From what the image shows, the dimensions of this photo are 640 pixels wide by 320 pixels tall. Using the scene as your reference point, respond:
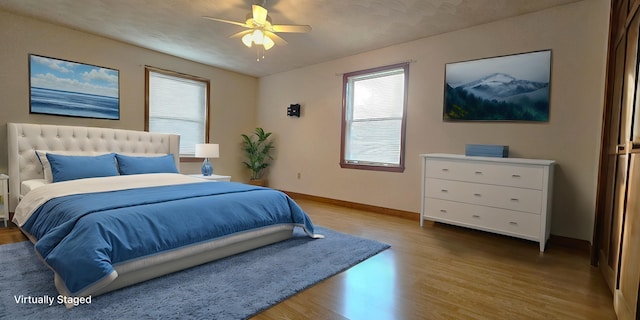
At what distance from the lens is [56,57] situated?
13.0 feet

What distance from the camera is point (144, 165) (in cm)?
410

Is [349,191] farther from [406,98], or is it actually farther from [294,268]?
[294,268]

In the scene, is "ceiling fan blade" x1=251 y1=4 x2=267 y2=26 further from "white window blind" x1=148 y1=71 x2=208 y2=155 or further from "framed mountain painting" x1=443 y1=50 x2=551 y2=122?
"white window blind" x1=148 y1=71 x2=208 y2=155

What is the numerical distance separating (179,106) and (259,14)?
3.10 metres

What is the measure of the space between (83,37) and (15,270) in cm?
330

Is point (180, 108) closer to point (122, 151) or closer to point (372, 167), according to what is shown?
point (122, 151)

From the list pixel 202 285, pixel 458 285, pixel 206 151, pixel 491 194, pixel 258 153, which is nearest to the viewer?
pixel 202 285

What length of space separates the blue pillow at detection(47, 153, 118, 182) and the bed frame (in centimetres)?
38

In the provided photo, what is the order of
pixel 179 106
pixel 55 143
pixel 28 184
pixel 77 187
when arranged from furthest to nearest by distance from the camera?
pixel 179 106, pixel 55 143, pixel 28 184, pixel 77 187

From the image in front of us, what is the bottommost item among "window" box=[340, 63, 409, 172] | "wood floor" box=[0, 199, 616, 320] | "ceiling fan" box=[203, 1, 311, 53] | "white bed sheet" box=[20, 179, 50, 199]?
"wood floor" box=[0, 199, 616, 320]

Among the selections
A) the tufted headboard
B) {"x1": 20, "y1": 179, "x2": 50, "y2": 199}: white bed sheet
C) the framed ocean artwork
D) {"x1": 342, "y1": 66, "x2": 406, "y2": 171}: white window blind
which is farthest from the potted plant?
{"x1": 20, "y1": 179, "x2": 50, "y2": 199}: white bed sheet

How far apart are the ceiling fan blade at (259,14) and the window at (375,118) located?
7.20ft

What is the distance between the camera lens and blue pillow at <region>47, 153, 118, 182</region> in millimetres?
3414

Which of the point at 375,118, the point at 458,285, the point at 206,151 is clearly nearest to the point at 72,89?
the point at 206,151
